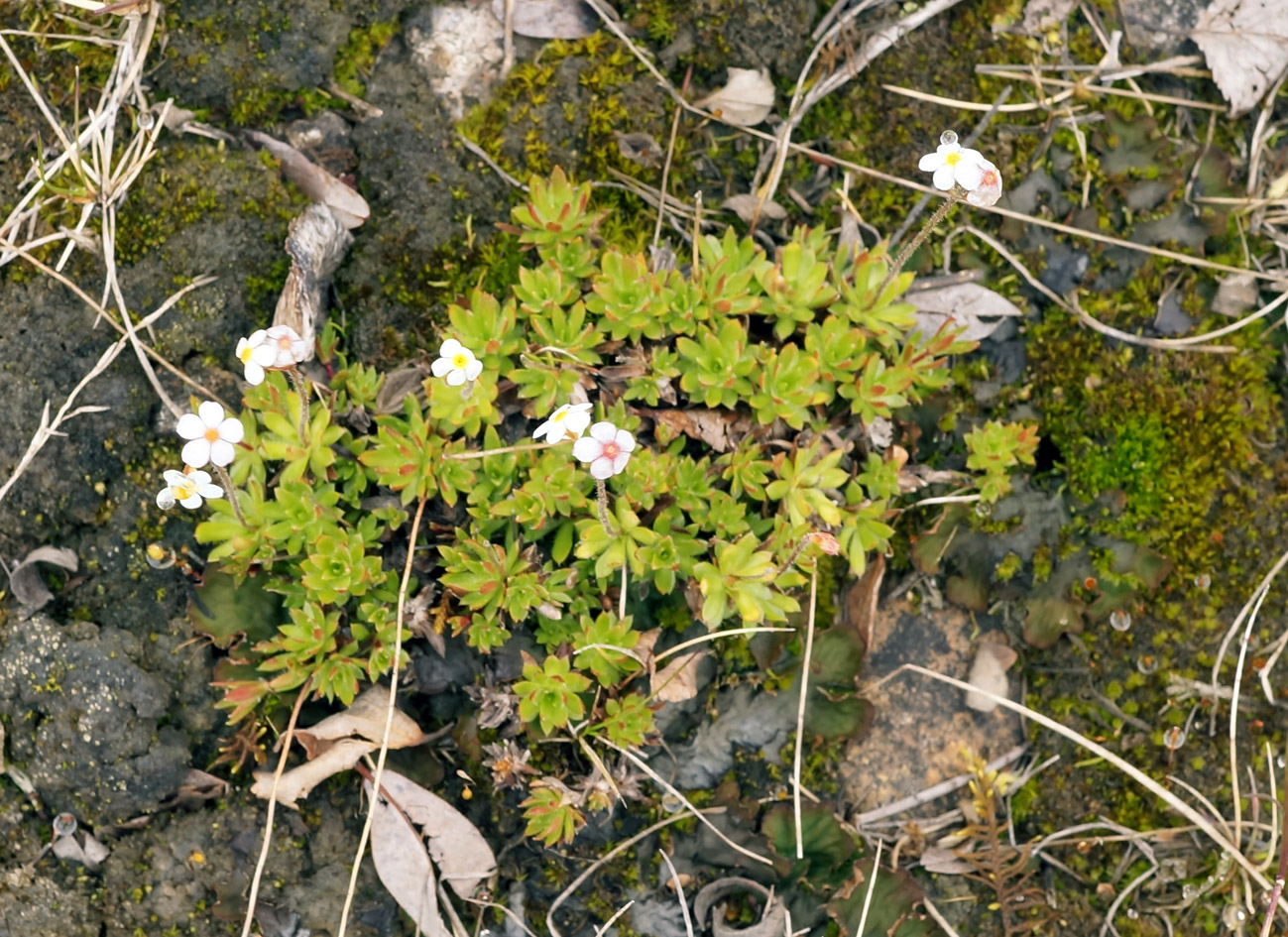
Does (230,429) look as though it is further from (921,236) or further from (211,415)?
(921,236)

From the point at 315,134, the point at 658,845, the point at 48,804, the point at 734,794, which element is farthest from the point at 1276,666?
the point at 48,804

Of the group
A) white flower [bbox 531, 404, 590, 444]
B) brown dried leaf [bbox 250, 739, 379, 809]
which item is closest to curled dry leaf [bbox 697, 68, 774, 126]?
white flower [bbox 531, 404, 590, 444]

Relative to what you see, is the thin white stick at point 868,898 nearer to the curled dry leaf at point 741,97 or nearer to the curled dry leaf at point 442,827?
the curled dry leaf at point 442,827

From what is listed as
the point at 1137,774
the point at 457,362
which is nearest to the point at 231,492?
the point at 457,362

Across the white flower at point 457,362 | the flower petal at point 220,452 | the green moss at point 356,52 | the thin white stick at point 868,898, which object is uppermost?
the green moss at point 356,52

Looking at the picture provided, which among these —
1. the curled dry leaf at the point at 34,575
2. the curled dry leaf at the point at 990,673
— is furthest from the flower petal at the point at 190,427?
the curled dry leaf at the point at 990,673

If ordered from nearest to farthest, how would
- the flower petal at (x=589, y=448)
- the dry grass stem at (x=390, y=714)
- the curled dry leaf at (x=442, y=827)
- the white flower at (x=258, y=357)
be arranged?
the flower petal at (x=589, y=448) → the white flower at (x=258, y=357) → the dry grass stem at (x=390, y=714) → the curled dry leaf at (x=442, y=827)

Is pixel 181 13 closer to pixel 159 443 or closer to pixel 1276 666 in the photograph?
pixel 159 443

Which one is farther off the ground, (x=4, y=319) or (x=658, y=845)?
(x=4, y=319)
